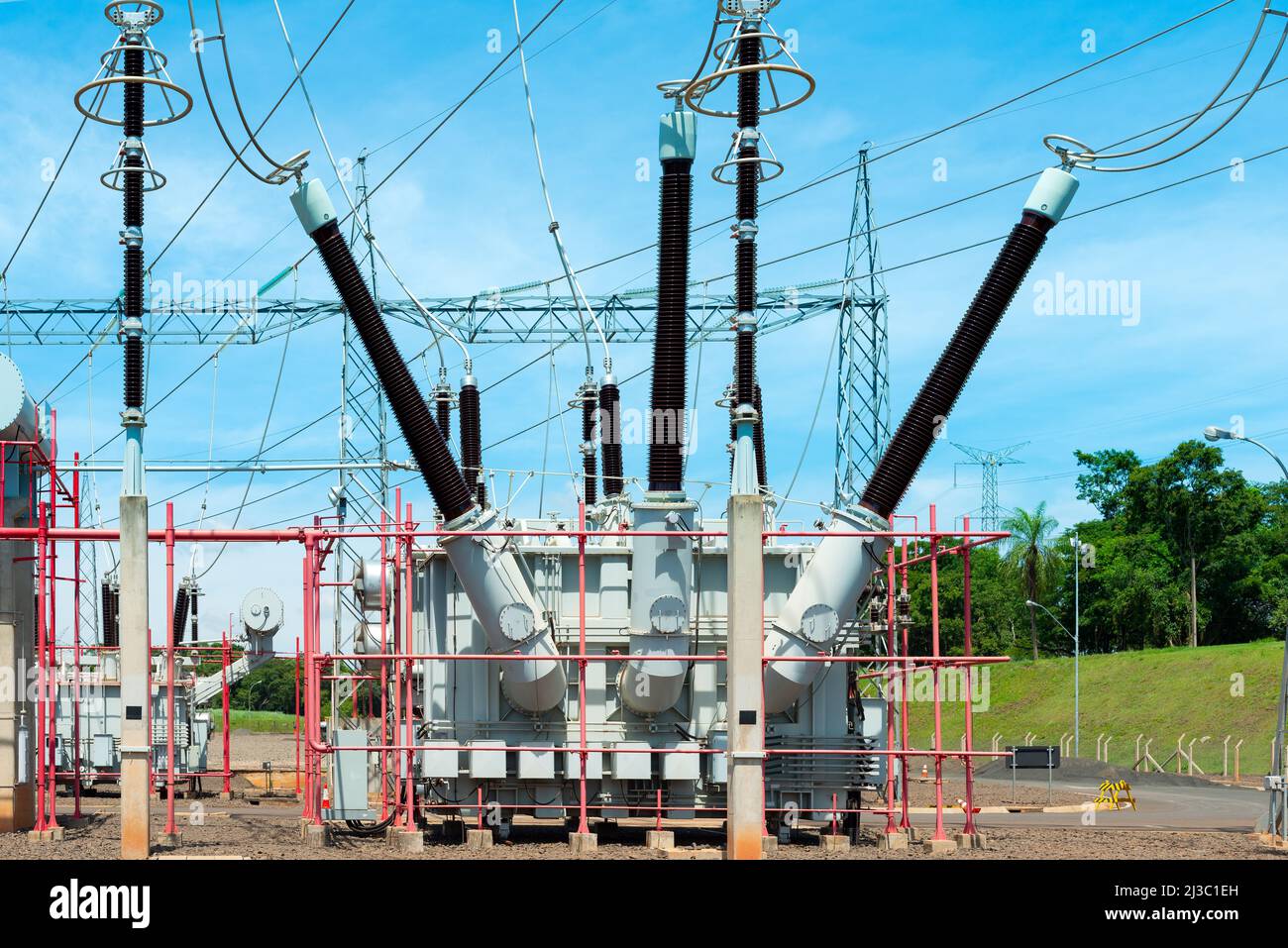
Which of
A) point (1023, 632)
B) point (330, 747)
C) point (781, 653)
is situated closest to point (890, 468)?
point (781, 653)

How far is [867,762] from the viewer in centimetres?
2372

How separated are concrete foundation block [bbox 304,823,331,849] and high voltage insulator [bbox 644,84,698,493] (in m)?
6.78

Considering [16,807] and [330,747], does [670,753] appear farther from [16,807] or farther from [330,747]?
[16,807]

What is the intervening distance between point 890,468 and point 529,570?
5662 mm

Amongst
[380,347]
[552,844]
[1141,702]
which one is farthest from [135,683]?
[1141,702]

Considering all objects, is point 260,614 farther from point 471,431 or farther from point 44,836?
point 44,836

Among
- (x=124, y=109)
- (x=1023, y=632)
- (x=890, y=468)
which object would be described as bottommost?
(x=1023, y=632)

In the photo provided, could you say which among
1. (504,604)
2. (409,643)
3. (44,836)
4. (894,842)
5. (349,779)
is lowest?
(894,842)

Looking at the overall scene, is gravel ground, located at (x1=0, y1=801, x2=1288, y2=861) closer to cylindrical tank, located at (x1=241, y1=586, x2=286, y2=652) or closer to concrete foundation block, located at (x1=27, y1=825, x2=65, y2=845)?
concrete foundation block, located at (x1=27, y1=825, x2=65, y2=845)

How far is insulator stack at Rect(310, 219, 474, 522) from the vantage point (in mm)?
21875

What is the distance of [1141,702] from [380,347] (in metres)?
58.2

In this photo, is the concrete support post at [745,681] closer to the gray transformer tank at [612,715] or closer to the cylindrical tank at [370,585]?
the gray transformer tank at [612,715]

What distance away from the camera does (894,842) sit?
2316cm
